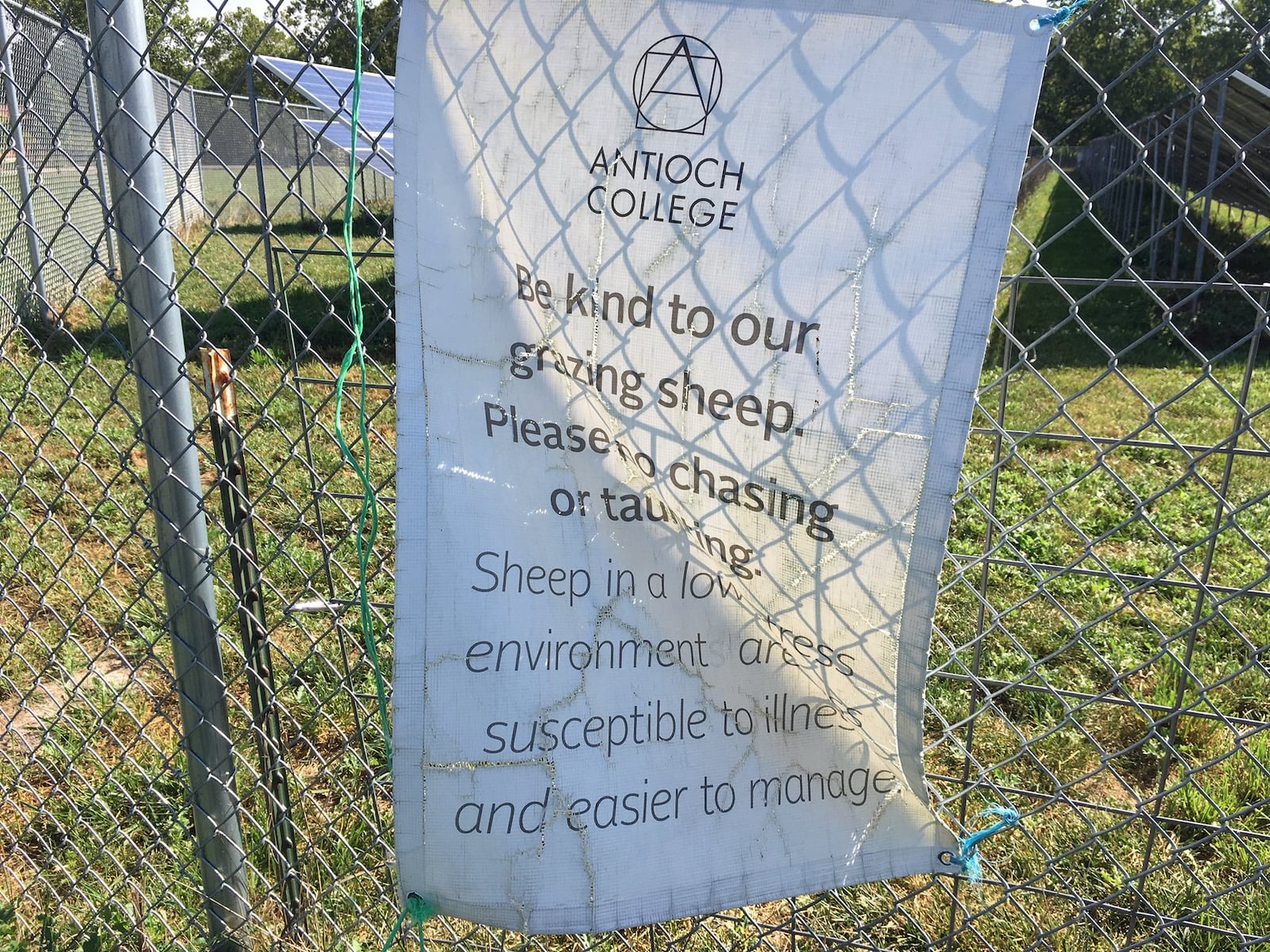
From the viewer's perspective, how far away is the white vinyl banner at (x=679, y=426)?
46.4 inches

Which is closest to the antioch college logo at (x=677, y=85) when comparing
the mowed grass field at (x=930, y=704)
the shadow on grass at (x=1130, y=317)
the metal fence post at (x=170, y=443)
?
the mowed grass field at (x=930, y=704)

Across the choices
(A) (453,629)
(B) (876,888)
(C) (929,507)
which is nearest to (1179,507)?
(B) (876,888)

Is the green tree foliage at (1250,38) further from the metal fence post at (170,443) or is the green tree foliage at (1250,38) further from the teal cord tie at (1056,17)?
the metal fence post at (170,443)

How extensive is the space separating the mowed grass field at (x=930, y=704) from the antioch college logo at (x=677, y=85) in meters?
0.53

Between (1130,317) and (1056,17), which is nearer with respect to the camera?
(1056,17)

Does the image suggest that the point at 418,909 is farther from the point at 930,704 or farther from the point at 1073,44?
the point at 1073,44

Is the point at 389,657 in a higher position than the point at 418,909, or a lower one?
lower

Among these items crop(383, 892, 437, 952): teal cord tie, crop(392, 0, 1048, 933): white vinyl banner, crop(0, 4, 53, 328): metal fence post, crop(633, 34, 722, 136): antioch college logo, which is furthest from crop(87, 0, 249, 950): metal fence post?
crop(633, 34, 722, 136): antioch college logo

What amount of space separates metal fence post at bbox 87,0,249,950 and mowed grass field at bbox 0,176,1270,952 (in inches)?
→ 4.5

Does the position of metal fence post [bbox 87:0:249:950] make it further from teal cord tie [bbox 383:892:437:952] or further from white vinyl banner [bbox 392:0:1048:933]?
teal cord tie [bbox 383:892:437:952]

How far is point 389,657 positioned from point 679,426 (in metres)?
2.07

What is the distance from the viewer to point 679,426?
51.3 inches

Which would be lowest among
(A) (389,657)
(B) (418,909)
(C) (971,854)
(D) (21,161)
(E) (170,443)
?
(A) (389,657)

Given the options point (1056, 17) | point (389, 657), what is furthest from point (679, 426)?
point (389, 657)
